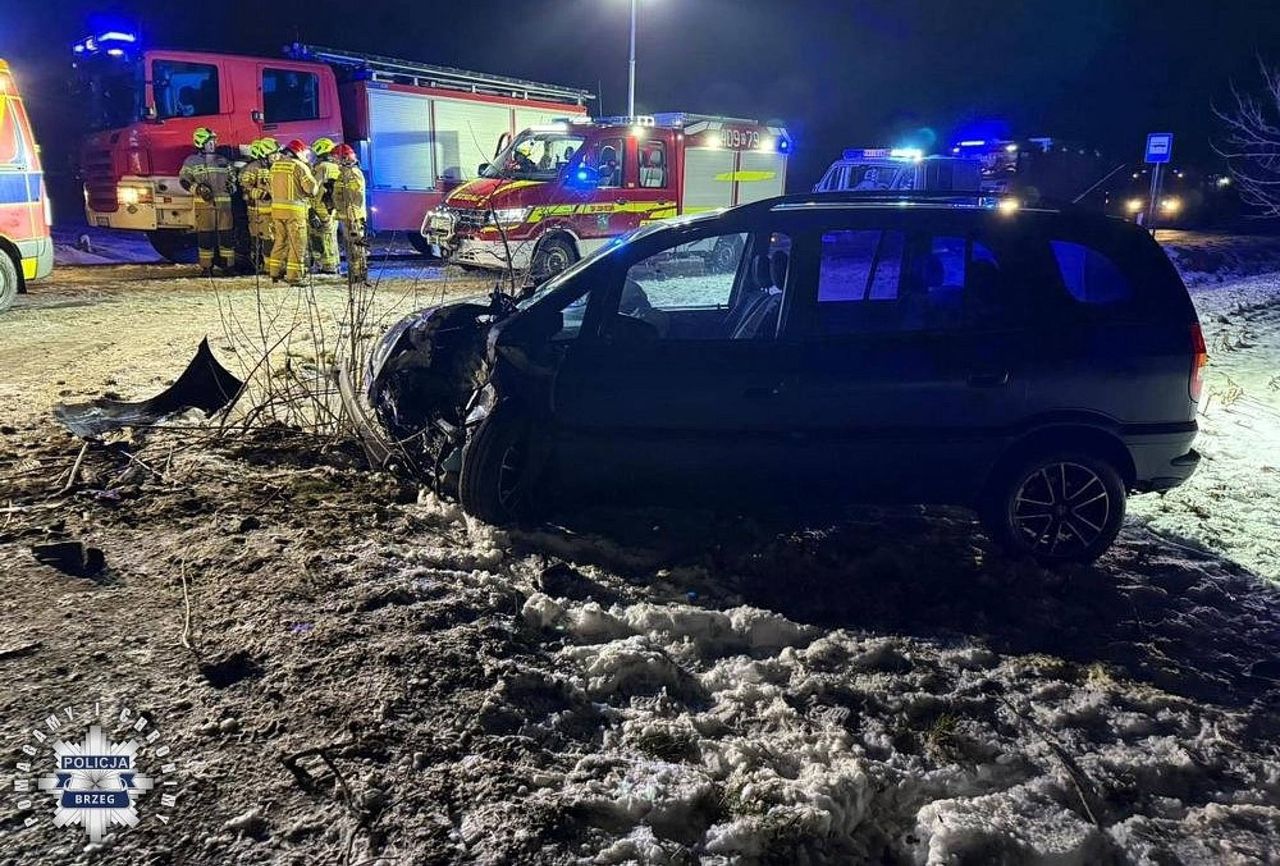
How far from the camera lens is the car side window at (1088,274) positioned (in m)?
4.00

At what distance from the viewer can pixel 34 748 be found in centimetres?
251

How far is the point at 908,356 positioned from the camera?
155 inches

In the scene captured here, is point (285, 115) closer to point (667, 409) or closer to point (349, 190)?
point (349, 190)

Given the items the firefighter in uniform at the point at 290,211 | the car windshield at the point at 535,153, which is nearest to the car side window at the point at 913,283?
the firefighter in uniform at the point at 290,211

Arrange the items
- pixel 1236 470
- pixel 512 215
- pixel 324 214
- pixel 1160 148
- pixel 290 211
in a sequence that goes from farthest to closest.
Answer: pixel 1160 148, pixel 512 215, pixel 324 214, pixel 290 211, pixel 1236 470

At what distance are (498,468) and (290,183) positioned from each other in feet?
28.9

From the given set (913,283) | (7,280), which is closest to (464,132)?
(7,280)

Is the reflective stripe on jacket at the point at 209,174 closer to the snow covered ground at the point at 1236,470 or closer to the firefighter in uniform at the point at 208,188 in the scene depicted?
the firefighter in uniform at the point at 208,188

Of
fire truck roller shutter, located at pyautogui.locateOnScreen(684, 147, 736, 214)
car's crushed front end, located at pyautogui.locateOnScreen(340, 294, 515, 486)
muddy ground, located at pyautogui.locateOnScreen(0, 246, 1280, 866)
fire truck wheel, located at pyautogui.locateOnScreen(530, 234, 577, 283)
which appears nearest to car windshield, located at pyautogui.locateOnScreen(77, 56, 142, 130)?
fire truck wheel, located at pyautogui.locateOnScreen(530, 234, 577, 283)

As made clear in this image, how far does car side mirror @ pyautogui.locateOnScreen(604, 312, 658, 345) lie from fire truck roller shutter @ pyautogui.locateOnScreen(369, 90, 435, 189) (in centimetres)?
1336

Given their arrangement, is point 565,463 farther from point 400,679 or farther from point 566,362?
point 400,679

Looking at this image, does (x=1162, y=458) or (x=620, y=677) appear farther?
(x=1162, y=458)

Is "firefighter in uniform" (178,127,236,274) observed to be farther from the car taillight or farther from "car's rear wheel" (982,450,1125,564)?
the car taillight

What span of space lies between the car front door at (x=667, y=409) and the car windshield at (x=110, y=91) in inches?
480
